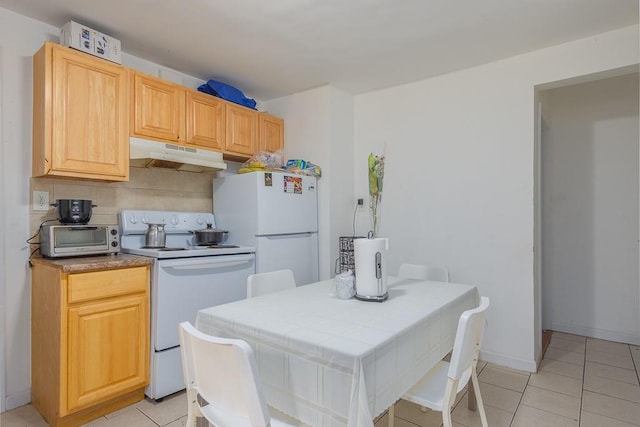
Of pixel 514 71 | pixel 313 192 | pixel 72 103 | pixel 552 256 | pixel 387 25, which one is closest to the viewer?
pixel 72 103

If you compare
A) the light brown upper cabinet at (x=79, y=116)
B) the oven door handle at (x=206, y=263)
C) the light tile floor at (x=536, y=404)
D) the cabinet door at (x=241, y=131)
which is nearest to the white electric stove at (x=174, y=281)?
the oven door handle at (x=206, y=263)

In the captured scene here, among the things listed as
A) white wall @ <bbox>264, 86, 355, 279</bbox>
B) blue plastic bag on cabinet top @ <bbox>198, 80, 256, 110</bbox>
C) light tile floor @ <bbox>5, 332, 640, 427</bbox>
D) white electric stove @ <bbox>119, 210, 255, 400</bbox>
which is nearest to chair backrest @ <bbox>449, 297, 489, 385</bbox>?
light tile floor @ <bbox>5, 332, 640, 427</bbox>

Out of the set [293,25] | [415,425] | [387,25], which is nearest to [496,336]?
[415,425]

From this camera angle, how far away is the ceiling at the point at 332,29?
200 centimetres

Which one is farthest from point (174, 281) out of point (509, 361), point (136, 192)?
point (509, 361)

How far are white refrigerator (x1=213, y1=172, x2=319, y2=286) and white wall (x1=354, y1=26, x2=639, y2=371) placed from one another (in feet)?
2.40

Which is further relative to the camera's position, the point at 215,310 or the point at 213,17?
the point at 213,17

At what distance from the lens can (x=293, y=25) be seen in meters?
2.22

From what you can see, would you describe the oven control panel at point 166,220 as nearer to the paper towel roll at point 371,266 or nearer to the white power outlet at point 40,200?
the white power outlet at point 40,200

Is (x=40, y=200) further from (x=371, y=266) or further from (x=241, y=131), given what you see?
(x=371, y=266)

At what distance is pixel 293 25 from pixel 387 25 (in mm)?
592

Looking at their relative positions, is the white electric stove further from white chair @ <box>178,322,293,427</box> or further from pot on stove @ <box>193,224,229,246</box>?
white chair @ <box>178,322,293,427</box>

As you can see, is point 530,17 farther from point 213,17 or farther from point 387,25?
point 213,17

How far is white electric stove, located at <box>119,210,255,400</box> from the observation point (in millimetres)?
2148
